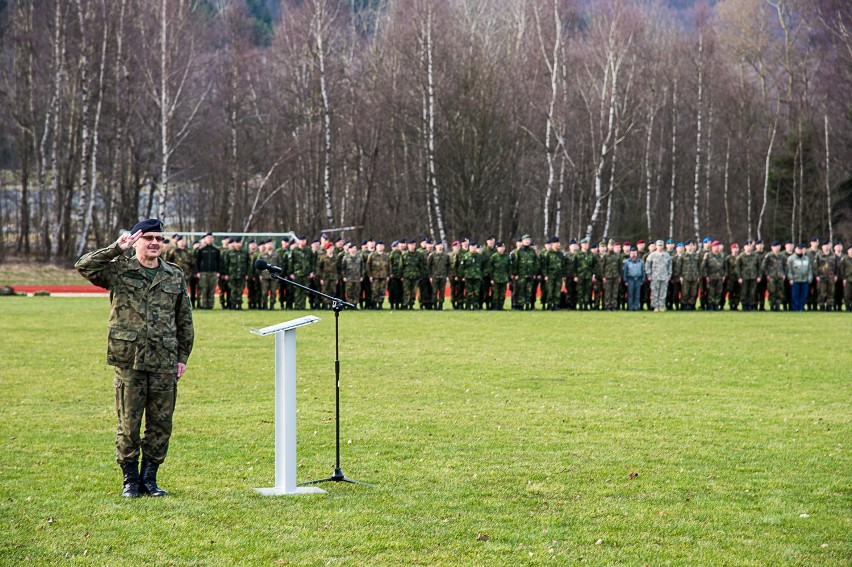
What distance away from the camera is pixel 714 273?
30.8 m

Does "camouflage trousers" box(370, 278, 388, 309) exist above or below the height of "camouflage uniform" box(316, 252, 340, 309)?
below

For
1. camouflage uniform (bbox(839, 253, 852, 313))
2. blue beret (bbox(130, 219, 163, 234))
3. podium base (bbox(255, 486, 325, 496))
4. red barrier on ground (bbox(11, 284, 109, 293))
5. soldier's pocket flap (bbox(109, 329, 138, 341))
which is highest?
blue beret (bbox(130, 219, 163, 234))

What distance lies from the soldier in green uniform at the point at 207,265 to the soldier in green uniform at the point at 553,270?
28.8ft

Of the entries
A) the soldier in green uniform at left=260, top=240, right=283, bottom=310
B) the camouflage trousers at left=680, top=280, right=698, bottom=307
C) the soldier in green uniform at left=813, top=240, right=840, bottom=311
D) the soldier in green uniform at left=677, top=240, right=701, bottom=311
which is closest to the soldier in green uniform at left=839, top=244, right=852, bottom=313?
the soldier in green uniform at left=813, top=240, right=840, bottom=311

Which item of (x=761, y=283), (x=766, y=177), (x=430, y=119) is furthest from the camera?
(x=766, y=177)

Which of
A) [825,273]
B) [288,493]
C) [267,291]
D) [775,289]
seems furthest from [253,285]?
[288,493]

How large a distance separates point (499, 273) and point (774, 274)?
7.61 m

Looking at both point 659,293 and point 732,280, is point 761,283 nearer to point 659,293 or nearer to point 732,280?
point 732,280

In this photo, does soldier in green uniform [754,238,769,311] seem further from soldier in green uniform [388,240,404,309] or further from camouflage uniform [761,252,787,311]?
soldier in green uniform [388,240,404,309]

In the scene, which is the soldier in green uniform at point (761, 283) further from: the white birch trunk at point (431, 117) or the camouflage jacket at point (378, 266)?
the white birch trunk at point (431, 117)

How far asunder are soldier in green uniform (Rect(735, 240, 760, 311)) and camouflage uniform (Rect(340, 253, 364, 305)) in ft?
34.3

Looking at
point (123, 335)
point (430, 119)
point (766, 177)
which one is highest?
point (430, 119)

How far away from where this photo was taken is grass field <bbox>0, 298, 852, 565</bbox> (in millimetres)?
6887

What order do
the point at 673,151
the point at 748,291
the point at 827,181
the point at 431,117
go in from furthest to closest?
1. the point at 673,151
2. the point at 827,181
3. the point at 431,117
4. the point at 748,291
